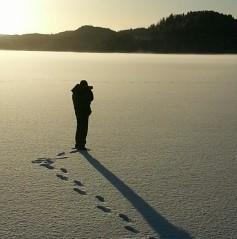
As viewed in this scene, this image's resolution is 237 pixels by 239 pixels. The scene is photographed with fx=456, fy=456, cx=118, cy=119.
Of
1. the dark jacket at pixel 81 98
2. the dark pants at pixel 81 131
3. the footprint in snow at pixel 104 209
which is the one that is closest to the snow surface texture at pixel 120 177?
the footprint in snow at pixel 104 209

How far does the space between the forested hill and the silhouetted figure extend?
104555 mm

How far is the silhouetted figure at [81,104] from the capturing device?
24.2 ft

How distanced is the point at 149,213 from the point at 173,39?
11050 cm

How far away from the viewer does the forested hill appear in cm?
11212

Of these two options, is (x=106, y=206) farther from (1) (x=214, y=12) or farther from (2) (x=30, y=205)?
(1) (x=214, y=12)

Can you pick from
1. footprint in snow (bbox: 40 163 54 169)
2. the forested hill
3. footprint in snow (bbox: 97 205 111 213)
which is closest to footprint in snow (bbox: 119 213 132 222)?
footprint in snow (bbox: 97 205 111 213)

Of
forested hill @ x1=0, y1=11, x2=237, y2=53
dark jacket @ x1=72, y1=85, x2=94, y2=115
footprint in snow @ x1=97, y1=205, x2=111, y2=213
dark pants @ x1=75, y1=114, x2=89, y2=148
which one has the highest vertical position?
forested hill @ x1=0, y1=11, x2=237, y2=53

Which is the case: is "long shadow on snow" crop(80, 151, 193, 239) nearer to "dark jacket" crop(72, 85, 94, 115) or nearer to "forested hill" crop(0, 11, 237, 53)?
"dark jacket" crop(72, 85, 94, 115)

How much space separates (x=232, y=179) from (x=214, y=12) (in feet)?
414

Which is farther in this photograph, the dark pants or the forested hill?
the forested hill

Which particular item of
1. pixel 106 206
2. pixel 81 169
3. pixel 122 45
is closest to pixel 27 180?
pixel 81 169

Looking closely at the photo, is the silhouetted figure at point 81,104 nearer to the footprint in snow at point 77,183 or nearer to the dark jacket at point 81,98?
the dark jacket at point 81,98

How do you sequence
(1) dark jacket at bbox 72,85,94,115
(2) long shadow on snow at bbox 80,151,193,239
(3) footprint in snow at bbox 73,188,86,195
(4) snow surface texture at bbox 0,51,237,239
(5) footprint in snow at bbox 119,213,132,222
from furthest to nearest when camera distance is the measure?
(1) dark jacket at bbox 72,85,94,115
(3) footprint in snow at bbox 73,188,86,195
(5) footprint in snow at bbox 119,213,132,222
(4) snow surface texture at bbox 0,51,237,239
(2) long shadow on snow at bbox 80,151,193,239

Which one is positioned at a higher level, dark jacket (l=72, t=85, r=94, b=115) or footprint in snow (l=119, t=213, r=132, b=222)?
dark jacket (l=72, t=85, r=94, b=115)
